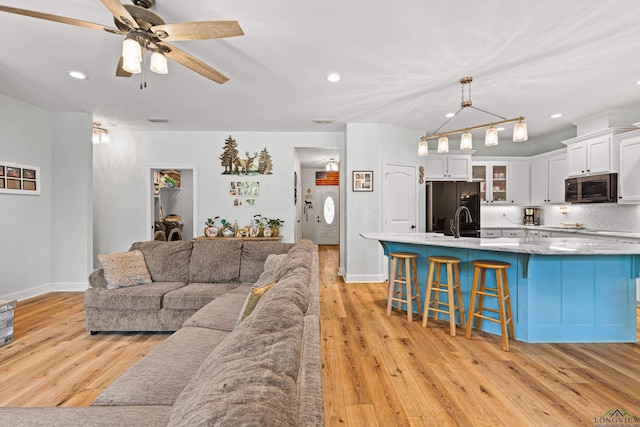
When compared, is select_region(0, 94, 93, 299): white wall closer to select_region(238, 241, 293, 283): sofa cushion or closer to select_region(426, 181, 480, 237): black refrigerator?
select_region(238, 241, 293, 283): sofa cushion

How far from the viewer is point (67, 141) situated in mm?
4609

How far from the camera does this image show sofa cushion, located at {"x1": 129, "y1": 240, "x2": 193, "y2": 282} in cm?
330

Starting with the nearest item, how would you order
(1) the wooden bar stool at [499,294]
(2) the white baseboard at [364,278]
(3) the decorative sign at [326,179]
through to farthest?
(1) the wooden bar stool at [499,294] < (2) the white baseboard at [364,278] < (3) the decorative sign at [326,179]

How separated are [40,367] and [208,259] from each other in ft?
5.01

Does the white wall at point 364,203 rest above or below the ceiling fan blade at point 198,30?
below

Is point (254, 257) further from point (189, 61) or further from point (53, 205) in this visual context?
point (53, 205)

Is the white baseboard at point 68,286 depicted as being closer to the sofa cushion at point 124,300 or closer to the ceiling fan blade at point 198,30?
the sofa cushion at point 124,300

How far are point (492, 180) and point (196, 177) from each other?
5.69 m

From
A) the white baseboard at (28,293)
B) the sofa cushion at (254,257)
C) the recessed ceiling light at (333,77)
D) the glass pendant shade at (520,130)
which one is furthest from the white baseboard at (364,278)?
the white baseboard at (28,293)

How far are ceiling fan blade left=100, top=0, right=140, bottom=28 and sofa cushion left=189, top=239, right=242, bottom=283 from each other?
7.09 ft

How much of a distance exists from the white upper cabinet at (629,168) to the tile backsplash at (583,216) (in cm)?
33

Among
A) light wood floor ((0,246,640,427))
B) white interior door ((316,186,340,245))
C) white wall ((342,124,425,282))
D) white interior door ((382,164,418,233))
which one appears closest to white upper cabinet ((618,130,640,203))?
light wood floor ((0,246,640,427))

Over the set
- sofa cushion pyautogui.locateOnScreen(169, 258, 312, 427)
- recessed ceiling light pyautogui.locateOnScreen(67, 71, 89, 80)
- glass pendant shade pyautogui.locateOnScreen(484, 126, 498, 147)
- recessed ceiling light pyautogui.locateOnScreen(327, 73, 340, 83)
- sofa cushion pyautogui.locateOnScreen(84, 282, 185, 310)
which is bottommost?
sofa cushion pyautogui.locateOnScreen(84, 282, 185, 310)

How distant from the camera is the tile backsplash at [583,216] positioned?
173 inches
